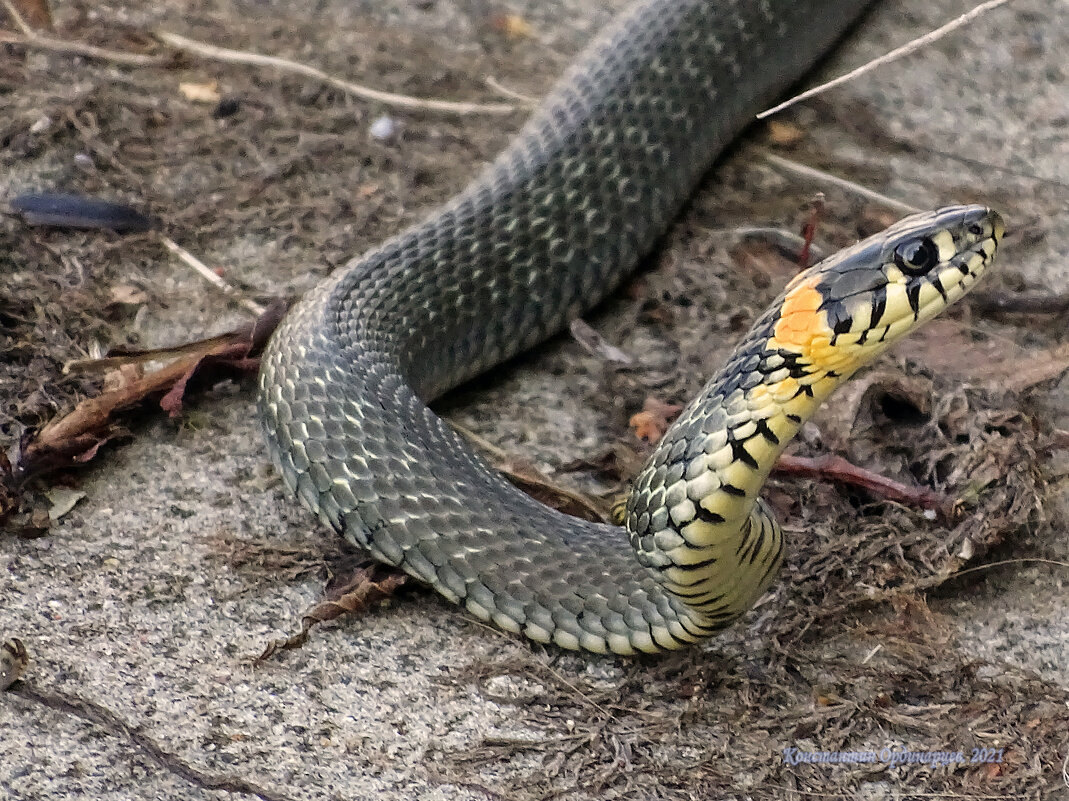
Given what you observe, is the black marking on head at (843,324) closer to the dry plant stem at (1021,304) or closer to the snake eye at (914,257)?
the snake eye at (914,257)

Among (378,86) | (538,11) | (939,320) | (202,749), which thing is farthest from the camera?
(538,11)

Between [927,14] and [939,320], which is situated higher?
[927,14]

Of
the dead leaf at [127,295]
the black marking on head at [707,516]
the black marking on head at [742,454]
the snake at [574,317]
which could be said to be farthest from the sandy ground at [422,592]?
the black marking on head at [742,454]

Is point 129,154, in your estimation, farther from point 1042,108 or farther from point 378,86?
point 1042,108

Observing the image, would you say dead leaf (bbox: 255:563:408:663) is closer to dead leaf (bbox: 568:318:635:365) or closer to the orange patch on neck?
the orange patch on neck

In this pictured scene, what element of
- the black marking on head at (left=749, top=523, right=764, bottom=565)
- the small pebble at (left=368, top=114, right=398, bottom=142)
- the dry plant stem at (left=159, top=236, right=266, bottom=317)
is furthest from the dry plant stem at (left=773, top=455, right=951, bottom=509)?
the small pebble at (left=368, top=114, right=398, bottom=142)

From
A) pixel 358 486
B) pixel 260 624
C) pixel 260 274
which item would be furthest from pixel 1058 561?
pixel 260 274

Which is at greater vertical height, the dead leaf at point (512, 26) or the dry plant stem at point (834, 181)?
the dry plant stem at point (834, 181)
